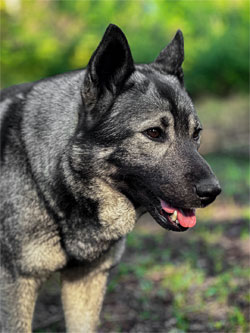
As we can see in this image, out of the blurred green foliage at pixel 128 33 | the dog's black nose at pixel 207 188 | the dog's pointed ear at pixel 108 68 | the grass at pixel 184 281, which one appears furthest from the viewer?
the blurred green foliage at pixel 128 33

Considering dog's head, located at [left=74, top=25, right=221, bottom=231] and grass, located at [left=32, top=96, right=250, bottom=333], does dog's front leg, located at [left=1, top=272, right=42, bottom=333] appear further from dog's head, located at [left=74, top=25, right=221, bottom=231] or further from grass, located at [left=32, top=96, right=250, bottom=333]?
dog's head, located at [left=74, top=25, right=221, bottom=231]

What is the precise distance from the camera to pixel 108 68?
301 centimetres

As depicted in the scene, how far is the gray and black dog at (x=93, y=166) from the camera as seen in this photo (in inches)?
113

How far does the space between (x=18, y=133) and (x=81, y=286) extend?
1.23m

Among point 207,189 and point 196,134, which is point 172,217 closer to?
point 207,189

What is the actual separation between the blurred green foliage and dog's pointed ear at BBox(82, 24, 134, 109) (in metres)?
10.4

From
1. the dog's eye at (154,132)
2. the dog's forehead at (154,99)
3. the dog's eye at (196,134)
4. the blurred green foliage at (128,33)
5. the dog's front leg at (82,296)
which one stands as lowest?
the blurred green foliage at (128,33)

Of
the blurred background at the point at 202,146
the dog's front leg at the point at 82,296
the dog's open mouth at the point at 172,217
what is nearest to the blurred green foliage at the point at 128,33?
the blurred background at the point at 202,146

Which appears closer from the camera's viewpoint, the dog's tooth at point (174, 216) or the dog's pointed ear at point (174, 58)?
the dog's tooth at point (174, 216)

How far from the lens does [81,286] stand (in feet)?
11.7

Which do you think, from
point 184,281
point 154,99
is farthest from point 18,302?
point 184,281

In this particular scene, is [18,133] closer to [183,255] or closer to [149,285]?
[149,285]

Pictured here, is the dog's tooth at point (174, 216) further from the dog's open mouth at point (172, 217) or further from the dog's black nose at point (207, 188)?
the dog's black nose at point (207, 188)

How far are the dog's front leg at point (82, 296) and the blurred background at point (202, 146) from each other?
0.39 meters
